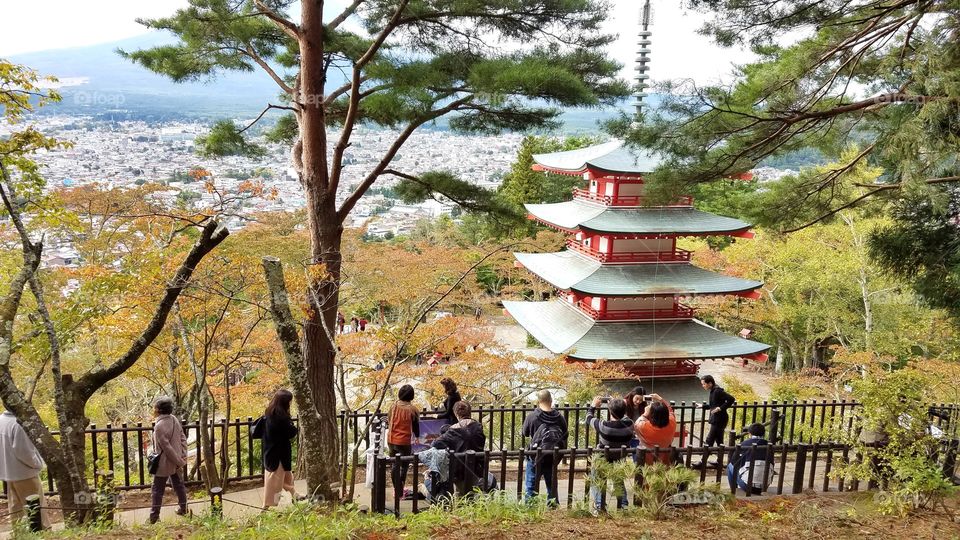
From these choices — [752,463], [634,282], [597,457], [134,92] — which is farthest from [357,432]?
[134,92]

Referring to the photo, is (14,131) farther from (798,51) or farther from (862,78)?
(862,78)

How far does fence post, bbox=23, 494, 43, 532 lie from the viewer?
4473 mm

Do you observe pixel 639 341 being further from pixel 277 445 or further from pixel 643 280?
pixel 277 445

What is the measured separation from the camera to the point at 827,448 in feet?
19.6

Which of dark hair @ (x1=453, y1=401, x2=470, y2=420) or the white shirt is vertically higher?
dark hair @ (x1=453, y1=401, x2=470, y2=420)

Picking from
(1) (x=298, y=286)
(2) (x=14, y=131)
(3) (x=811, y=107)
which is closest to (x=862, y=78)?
(3) (x=811, y=107)

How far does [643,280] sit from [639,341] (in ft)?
4.55

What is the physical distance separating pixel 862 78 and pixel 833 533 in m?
4.81

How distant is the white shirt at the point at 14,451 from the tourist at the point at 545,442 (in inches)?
164

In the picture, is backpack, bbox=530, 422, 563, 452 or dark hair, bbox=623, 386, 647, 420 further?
dark hair, bbox=623, 386, 647, 420

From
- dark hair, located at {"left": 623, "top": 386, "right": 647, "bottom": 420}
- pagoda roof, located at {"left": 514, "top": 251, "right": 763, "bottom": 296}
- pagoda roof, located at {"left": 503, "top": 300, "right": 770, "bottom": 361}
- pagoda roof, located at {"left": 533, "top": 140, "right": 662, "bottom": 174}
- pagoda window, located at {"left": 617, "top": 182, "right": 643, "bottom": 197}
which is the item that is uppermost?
pagoda roof, located at {"left": 533, "top": 140, "right": 662, "bottom": 174}

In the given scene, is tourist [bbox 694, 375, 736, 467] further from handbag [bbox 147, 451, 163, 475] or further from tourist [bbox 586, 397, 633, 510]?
handbag [bbox 147, 451, 163, 475]

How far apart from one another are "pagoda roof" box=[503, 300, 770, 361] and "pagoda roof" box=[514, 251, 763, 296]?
40.7 inches

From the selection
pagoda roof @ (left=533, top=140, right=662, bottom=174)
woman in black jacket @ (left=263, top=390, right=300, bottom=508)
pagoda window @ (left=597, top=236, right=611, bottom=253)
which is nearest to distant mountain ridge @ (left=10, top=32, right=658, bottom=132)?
pagoda roof @ (left=533, top=140, right=662, bottom=174)
